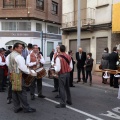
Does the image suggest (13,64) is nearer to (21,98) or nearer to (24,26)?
(21,98)

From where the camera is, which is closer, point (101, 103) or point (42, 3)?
point (101, 103)

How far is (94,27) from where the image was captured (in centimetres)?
1667

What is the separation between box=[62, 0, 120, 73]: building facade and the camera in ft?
51.2

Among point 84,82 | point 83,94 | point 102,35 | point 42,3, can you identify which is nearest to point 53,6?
point 42,3

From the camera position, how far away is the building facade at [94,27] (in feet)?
51.2

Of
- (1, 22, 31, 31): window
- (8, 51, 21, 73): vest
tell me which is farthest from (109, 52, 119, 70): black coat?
(1, 22, 31, 31): window

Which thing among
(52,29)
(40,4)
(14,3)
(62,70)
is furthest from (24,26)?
(62,70)

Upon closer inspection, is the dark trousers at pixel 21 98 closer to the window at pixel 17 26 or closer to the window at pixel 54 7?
the window at pixel 17 26

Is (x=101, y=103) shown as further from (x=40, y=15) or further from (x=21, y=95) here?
(x=40, y=15)

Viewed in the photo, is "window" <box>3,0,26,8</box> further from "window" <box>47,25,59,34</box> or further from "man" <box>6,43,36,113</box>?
"man" <box>6,43,36,113</box>

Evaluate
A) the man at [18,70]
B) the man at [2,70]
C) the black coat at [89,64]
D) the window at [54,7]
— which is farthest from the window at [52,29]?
the man at [18,70]

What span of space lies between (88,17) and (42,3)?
1764 cm

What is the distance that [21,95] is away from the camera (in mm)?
6750

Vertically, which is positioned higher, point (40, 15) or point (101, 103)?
point (40, 15)
